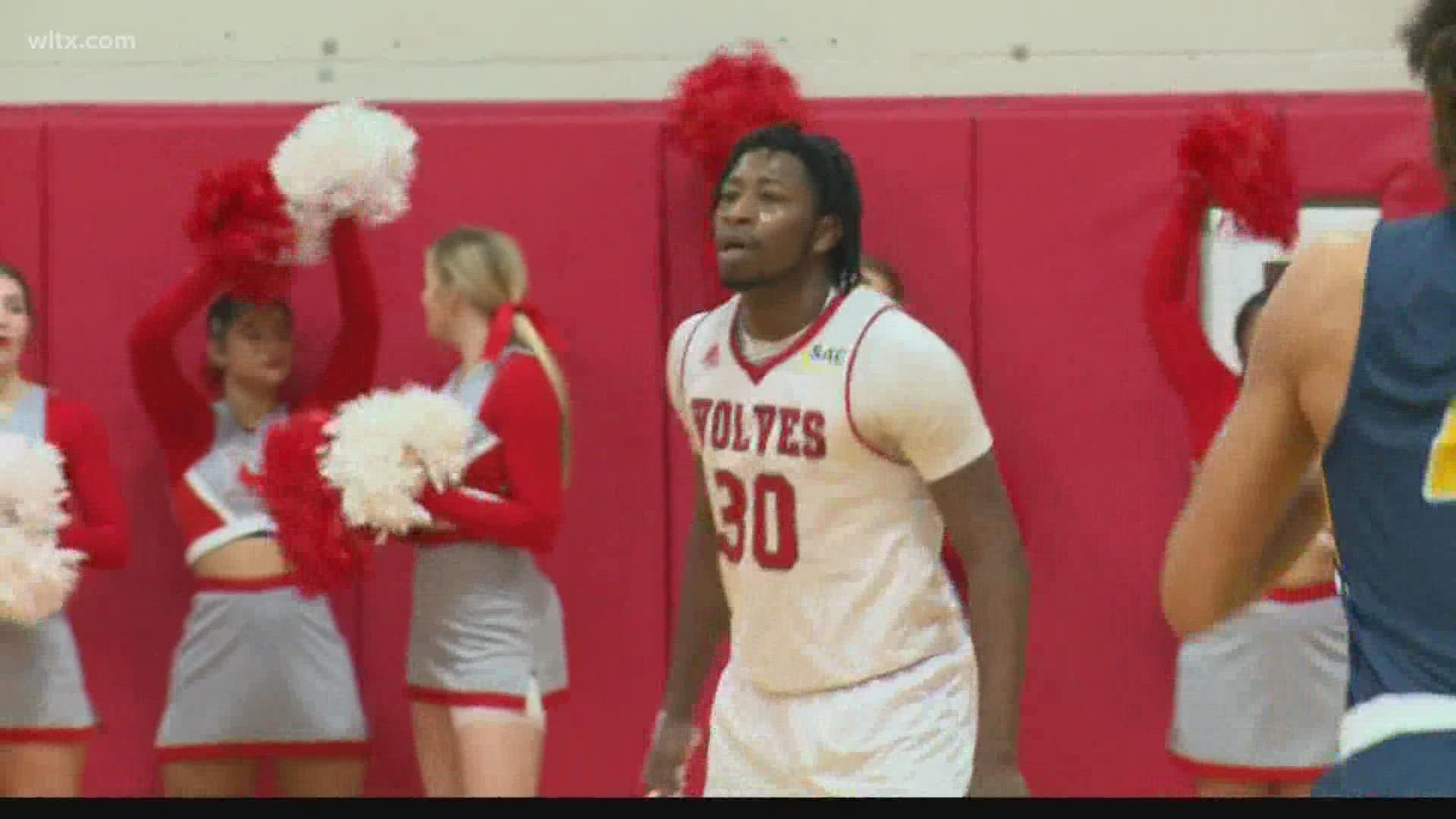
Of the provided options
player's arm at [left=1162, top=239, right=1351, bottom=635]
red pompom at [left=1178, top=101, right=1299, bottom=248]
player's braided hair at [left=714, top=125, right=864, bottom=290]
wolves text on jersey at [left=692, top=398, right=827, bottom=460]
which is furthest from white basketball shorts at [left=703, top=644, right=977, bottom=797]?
red pompom at [left=1178, top=101, right=1299, bottom=248]

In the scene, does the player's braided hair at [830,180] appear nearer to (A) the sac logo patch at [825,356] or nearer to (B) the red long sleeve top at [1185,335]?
(A) the sac logo patch at [825,356]

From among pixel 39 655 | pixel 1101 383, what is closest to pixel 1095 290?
pixel 1101 383

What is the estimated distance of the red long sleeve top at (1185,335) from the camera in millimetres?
5059

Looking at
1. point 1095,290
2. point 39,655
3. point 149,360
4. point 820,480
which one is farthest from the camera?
point 1095,290

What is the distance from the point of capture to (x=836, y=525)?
331 cm

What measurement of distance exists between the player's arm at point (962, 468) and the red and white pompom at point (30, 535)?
2148mm

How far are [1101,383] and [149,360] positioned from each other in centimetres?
245

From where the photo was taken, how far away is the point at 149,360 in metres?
5.18

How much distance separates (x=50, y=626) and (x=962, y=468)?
2.54m

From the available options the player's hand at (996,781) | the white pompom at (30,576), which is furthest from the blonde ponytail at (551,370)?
the player's hand at (996,781)

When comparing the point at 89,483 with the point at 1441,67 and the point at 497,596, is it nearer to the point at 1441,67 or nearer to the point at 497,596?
the point at 497,596

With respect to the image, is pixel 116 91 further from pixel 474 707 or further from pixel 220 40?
pixel 474 707

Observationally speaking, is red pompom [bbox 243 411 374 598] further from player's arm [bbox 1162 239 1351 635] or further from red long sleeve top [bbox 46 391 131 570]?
player's arm [bbox 1162 239 1351 635]
